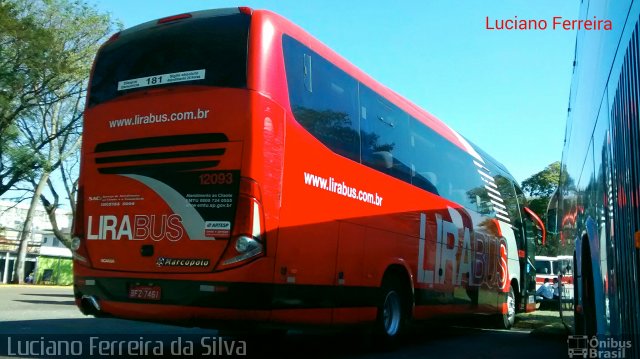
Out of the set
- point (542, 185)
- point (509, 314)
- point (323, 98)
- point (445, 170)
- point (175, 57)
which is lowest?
point (509, 314)

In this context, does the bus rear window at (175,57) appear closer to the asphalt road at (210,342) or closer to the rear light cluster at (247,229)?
the rear light cluster at (247,229)

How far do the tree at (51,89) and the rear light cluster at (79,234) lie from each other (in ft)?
70.3

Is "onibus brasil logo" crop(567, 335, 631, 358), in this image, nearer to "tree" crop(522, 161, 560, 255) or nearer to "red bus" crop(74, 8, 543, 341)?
"red bus" crop(74, 8, 543, 341)

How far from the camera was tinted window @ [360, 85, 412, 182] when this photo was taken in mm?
8258

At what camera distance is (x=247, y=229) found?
6.02 m

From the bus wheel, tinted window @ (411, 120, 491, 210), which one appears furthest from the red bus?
the bus wheel

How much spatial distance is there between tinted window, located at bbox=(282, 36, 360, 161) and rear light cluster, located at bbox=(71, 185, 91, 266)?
9.23 feet

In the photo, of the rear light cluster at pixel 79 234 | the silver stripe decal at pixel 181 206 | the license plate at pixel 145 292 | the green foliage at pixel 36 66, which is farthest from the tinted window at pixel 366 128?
the green foliage at pixel 36 66

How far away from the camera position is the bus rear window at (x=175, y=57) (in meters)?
6.52

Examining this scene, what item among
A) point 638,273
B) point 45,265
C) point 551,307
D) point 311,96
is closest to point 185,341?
point 311,96

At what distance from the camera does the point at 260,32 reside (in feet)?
21.2

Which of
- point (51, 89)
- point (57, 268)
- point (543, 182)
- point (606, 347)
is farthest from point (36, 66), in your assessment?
point (543, 182)

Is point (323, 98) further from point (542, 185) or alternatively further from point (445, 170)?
point (542, 185)

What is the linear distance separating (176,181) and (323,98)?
80.6 inches
